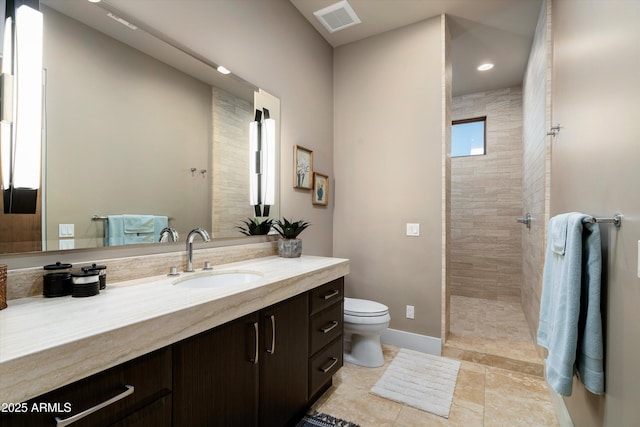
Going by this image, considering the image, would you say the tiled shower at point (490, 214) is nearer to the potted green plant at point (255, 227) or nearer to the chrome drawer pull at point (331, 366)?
the chrome drawer pull at point (331, 366)

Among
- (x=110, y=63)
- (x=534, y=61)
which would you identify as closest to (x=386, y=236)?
(x=534, y=61)

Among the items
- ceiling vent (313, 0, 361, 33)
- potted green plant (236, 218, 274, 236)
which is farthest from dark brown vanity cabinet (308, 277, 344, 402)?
ceiling vent (313, 0, 361, 33)

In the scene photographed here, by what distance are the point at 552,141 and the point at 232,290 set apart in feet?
7.66

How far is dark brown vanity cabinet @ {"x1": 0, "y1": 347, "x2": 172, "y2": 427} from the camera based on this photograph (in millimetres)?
665

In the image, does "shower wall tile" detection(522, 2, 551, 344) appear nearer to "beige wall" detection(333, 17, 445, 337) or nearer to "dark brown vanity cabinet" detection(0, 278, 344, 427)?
"beige wall" detection(333, 17, 445, 337)

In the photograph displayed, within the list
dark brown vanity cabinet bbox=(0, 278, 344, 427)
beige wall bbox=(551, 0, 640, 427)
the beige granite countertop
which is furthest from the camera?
beige wall bbox=(551, 0, 640, 427)

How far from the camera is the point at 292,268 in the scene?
66.8 inches

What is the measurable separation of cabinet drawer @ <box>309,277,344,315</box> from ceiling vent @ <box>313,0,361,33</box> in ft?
7.17

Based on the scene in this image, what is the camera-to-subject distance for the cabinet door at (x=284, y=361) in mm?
1332

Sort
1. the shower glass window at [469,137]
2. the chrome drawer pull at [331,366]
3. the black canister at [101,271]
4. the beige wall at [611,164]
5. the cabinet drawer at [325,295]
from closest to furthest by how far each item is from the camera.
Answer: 1. the beige wall at [611,164]
2. the black canister at [101,271]
3. the cabinet drawer at [325,295]
4. the chrome drawer pull at [331,366]
5. the shower glass window at [469,137]

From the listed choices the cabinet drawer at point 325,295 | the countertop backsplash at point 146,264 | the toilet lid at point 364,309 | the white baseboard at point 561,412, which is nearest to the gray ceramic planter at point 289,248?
the countertop backsplash at point 146,264

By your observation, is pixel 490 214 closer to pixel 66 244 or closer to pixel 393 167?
pixel 393 167

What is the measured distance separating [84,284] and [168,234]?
1.62ft

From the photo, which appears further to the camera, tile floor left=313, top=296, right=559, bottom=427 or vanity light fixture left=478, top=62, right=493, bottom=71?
vanity light fixture left=478, top=62, right=493, bottom=71
